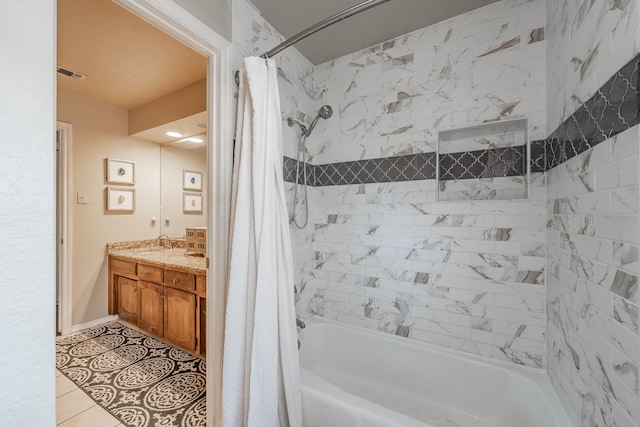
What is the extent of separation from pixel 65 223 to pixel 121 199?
0.56m

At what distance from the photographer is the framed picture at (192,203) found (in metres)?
3.18

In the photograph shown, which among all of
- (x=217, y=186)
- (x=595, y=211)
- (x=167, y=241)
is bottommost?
(x=167, y=241)

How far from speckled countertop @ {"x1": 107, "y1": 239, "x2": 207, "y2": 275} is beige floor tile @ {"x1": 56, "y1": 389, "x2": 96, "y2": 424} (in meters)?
1.00

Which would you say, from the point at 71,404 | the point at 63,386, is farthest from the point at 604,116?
the point at 63,386

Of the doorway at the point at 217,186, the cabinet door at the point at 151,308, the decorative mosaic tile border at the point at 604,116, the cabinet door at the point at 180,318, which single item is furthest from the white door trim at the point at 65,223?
the decorative mosaic tile border at the point at 604,116

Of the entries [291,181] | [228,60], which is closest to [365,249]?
[291,181]

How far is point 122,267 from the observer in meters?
2.86

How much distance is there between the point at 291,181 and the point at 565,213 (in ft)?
5.00

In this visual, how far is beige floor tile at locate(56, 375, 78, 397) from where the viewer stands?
1.81m

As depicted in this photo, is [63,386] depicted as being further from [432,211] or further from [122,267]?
[432,211]

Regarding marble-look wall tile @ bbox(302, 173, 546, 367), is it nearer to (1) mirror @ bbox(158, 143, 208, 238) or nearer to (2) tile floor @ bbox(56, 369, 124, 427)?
(2) tile floor @ bbox(56, 369, 124, 427)

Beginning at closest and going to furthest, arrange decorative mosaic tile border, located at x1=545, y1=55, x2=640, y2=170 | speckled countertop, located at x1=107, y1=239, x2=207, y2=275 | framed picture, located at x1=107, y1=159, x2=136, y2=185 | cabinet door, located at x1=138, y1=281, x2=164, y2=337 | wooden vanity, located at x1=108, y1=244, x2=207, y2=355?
decorative mosaic tile border, located at x1=545, y1=55, x2=640, y2=170, wooden vanity, located at x1=108, y1=244, x2=207, y2=355, speckled countertop, located at x1=107, y1=239, x2=207, y2=275, cabinet door, located at x1=138, y1=281, x2=164, y2=337, framed picture, located at x1=107, y1=159, x2=136, y2=185

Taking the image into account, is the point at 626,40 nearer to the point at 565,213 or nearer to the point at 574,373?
the point at 565,213

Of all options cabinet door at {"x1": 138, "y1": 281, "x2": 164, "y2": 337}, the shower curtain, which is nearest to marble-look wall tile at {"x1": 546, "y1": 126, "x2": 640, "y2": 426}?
the shower curtain
